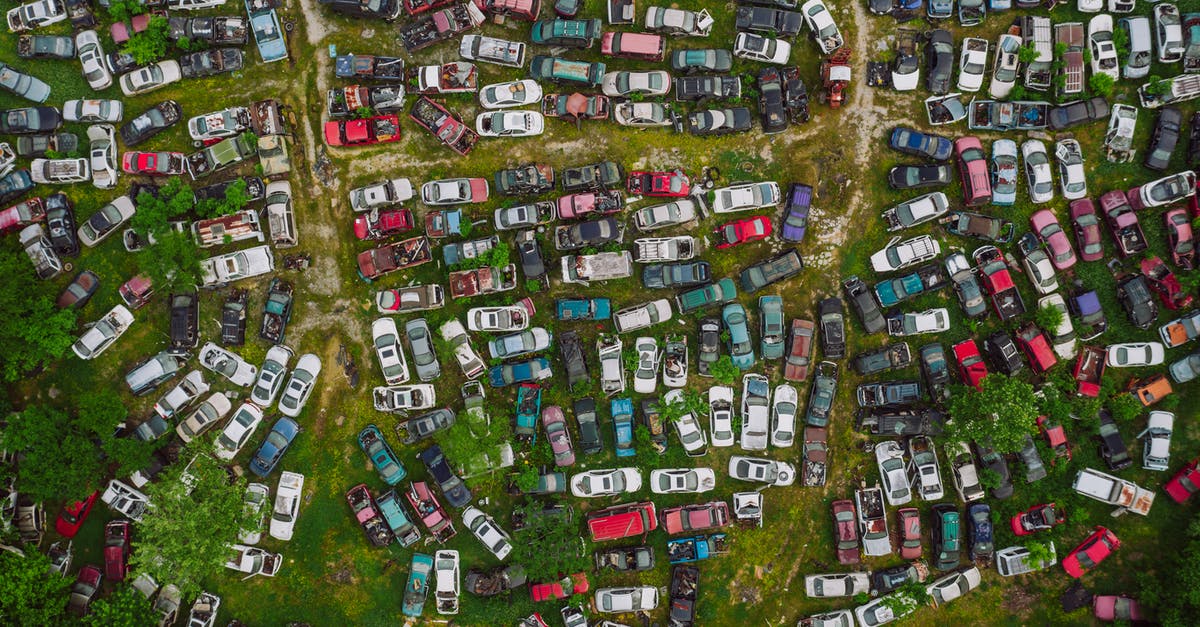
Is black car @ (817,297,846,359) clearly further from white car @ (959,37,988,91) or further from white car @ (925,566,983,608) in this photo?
white car @ (959,37,988,91)

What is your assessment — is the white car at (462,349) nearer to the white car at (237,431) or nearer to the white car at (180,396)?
the white car at (237,431)

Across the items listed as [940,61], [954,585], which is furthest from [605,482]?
[940,61]

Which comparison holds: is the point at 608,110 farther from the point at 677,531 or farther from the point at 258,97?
the point at 677,531

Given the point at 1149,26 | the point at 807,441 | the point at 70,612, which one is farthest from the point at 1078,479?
the point at 70,612

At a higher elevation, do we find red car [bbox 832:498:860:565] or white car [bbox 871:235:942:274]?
white car [bbox 871:235:942:274]

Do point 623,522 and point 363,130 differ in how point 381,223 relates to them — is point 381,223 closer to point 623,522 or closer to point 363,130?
point 363,130

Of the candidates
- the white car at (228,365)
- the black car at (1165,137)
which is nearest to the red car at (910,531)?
the black car at (1165,137)

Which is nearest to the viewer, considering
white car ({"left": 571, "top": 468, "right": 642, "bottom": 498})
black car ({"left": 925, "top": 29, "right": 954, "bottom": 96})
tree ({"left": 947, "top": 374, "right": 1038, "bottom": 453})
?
tree ({"left": 947, "top": 374, "right": 1038, "bottom": 453})

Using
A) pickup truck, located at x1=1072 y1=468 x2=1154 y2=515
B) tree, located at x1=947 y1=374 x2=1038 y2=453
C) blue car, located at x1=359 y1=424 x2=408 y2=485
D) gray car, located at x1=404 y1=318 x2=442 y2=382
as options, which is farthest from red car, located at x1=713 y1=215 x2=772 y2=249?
pickup truck, located at x1=1072 y1=468 x2=1154 y2=515
